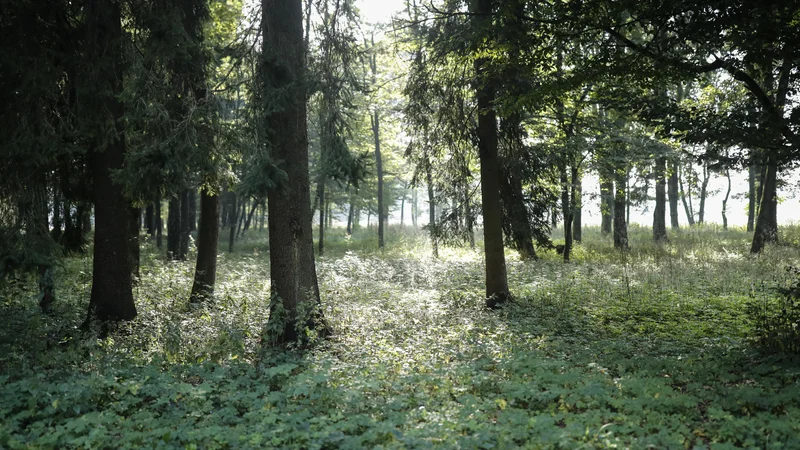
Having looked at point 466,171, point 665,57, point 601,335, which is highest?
point 665,57

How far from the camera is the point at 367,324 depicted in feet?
31.5

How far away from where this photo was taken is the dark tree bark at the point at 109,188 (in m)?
8.73

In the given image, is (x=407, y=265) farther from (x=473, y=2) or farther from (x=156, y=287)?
(x=473, y=2)

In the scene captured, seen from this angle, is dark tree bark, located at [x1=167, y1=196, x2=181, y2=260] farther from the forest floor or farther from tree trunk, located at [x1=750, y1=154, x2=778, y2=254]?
tree trunk, located at [x1=750, y1=154, x2=778, y2=254]

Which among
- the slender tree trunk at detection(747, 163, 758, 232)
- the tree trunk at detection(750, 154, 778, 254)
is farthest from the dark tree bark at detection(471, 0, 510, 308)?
the slender tree trunk at detection(747, 163, 758, 232)

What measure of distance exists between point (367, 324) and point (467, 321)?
1933mm

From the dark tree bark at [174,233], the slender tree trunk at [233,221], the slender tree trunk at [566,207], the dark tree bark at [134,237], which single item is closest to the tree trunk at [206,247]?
the dark tree bark at [134,237]

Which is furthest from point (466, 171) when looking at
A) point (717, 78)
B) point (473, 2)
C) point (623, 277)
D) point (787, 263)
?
point (717, 78)

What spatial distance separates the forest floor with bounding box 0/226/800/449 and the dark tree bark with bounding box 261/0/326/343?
76 cm

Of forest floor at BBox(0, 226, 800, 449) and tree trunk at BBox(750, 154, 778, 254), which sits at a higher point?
tree trunk at BBox(750, 154, 778, 254)

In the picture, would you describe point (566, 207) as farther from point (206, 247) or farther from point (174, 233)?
point (174, 233)

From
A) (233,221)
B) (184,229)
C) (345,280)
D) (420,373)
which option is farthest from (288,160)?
(233,221)

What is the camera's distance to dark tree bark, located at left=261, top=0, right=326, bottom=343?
8297 mm

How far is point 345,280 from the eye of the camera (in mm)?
14094
